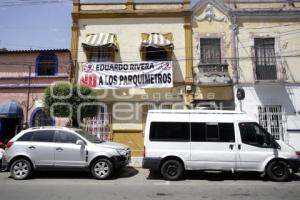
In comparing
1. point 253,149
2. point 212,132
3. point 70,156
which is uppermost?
point 212,132

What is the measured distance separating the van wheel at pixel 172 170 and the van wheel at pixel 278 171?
289 centimetres

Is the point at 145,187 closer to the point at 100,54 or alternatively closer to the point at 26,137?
the point at 26,137

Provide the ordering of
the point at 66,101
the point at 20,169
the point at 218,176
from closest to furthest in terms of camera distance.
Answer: the point at 20,169 < the point at 218,176 < the point at 66,101

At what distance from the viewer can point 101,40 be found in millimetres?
15633

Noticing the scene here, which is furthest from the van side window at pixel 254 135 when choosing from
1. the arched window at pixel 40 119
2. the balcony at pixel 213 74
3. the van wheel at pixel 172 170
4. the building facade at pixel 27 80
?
the arched window at pixel 40 119

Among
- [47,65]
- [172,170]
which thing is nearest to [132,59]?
[47,65]

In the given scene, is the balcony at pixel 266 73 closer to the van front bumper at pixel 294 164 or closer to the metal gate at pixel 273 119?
the metal gate at pixel 273 119

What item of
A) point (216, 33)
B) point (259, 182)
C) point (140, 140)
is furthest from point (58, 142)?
point (216, 33)

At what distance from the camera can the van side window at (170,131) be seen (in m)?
10.2

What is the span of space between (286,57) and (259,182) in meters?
8.55

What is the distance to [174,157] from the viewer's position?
1010cm

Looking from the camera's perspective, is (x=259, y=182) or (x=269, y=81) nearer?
(x=259, y=182)

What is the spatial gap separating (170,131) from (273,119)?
7.45 meters

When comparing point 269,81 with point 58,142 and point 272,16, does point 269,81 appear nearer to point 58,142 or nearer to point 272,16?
point 272,16
